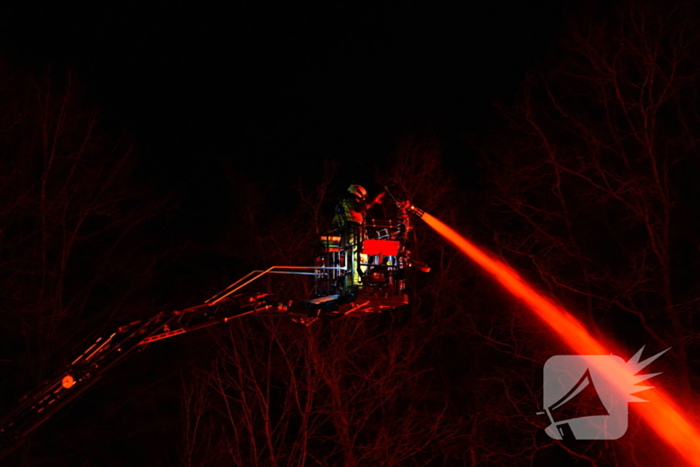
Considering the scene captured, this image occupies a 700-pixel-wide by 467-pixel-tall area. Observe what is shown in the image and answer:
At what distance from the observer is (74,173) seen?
17281 mm

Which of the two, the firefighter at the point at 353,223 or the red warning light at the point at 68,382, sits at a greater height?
the firefighter at the point at 353,223

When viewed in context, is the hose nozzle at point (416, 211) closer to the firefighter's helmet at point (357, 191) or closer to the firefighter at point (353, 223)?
the firefighter at point (353, 223)

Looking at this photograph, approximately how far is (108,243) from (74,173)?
227 centimetres

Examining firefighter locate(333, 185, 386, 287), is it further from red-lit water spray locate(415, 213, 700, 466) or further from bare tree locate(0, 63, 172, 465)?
bare tree locate(0, 63, 172, 465)

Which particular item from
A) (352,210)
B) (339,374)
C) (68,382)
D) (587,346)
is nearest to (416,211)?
(352,210)

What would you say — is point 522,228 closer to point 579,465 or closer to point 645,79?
point 645,79

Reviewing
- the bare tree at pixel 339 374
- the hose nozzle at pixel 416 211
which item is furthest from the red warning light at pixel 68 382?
the bare tree at pixel 339 374

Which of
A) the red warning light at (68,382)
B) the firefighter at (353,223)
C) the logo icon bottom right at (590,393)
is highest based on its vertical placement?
the firefighter at (353,223)

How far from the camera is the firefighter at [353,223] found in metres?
8.89

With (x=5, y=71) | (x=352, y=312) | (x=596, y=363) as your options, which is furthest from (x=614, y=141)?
(x=5, y=71)

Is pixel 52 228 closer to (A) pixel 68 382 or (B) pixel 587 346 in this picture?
(A) pixel 68 382

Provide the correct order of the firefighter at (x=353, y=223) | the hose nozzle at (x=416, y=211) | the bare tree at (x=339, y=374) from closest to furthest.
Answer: the firefighter at (x=353, y=223)
the hose nozzle at (x=416, y=211)
the bare tree at (x=339, y=374)

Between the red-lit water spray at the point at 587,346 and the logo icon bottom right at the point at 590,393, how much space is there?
0.07 meters

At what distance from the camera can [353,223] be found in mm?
9109
